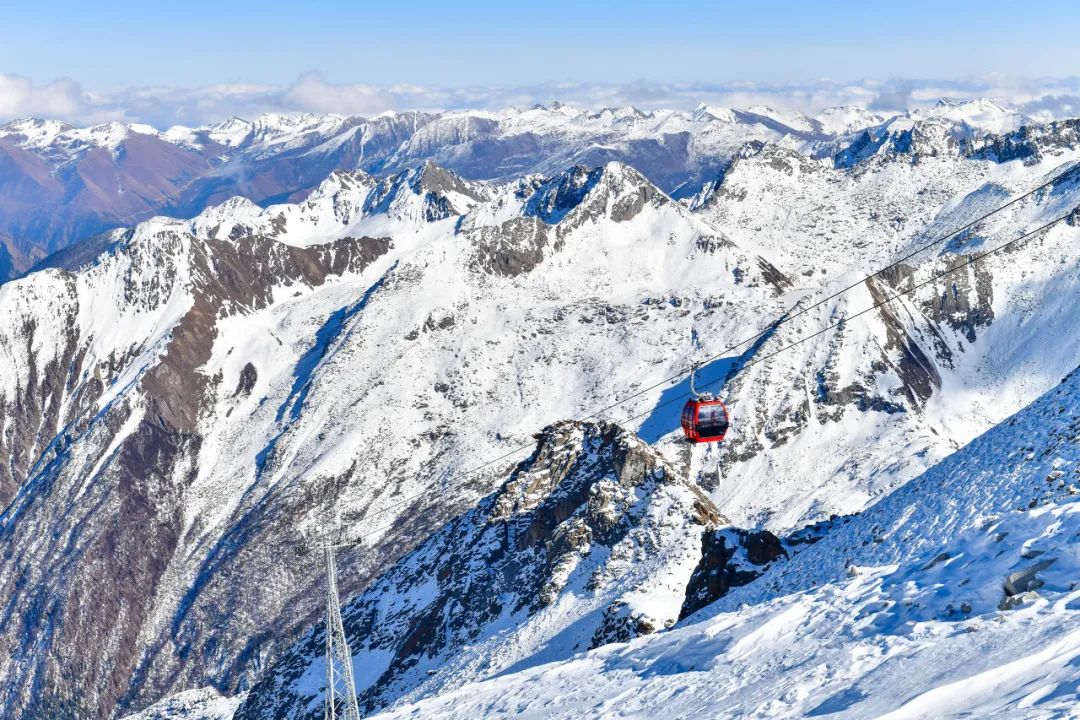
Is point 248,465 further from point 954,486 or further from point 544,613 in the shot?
point 954,486

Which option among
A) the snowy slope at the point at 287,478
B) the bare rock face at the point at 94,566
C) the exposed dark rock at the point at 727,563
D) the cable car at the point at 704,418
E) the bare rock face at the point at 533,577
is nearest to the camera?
the exposed dark rock at the point at 727,563

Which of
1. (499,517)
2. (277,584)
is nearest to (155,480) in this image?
(277,584)

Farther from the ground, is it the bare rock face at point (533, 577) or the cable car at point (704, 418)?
the cable car at point (704, 418)

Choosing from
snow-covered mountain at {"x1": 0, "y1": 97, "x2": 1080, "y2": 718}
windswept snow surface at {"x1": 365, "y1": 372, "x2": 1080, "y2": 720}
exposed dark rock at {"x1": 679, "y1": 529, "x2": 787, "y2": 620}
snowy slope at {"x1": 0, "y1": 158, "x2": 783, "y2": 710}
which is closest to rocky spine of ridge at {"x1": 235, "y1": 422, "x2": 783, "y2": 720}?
exposed dark rock at {"x1": 679, "y1": 529, "x2": 787, "y2": 620}

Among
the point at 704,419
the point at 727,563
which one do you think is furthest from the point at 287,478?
the point at 704,419

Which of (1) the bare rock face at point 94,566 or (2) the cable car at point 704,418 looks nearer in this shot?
(2) the cable car at point 704,418

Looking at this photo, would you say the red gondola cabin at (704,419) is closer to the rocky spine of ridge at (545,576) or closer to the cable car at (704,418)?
the cable car at (704,418)

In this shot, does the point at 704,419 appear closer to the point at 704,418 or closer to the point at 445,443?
the point at 704,418

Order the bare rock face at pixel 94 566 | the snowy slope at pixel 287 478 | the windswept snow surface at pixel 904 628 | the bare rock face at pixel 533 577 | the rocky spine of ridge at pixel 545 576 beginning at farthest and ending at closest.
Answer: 1. the bare rock face at pixel 94 566
2. the snowy slope at pixel 287 478
3. the bare rock face at pixel 533 577
4. the rocky spine of ridge at pixel 545 576
5. the windswept snow surface at pixel 904 628

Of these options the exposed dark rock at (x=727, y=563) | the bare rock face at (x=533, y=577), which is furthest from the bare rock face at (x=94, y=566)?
the exposed dark rock at (x=727, y=563)
